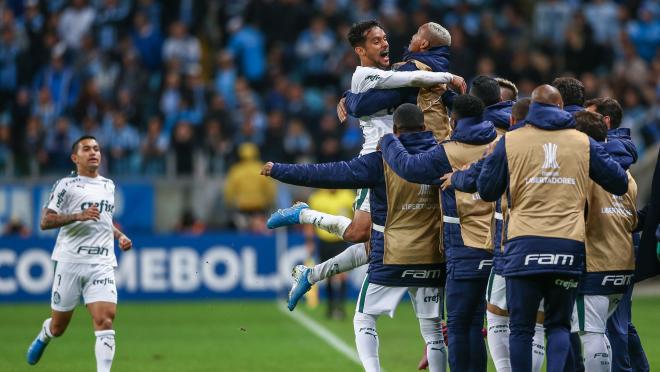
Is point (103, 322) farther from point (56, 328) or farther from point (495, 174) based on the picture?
point (495, 174)

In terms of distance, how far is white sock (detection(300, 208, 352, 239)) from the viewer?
11109 mm

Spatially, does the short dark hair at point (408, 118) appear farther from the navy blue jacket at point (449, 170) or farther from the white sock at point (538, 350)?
the white sock at point (538, 350)

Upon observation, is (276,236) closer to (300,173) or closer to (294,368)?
(294,368)

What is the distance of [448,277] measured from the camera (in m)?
10.1

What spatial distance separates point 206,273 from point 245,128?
2.87m

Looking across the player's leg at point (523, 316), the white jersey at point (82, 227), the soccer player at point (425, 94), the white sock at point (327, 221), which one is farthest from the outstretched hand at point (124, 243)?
the player's leg at point (523, 316)

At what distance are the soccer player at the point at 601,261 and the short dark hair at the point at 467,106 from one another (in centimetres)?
80

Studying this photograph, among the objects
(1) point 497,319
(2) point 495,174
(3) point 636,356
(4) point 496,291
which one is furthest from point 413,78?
(3) point 636,356

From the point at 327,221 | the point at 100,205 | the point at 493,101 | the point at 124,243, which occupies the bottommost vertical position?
the point at 124,243

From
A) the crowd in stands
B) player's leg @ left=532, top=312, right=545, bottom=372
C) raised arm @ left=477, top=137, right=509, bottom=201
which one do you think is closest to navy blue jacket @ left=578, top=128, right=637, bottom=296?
player's leg @ left=532, top=312, right=545, bottom=372

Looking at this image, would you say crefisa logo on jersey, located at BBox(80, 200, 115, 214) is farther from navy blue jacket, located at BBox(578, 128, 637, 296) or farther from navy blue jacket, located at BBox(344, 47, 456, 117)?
navy blue jacket, located at BBox(578, 128, 637, 296)

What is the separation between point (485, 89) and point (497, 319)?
191cm

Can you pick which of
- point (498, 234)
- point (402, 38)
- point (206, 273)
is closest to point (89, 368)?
point (498, 234)

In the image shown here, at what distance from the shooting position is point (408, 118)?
10156mm
